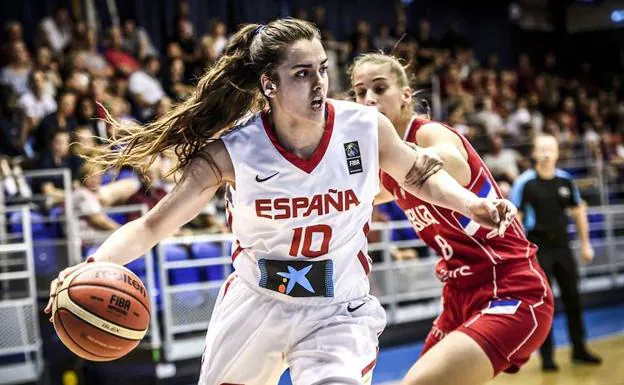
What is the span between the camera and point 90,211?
22.8ft

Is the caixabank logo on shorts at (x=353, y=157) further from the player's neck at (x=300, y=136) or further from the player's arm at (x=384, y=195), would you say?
the player's arm at (x=384, y=195)

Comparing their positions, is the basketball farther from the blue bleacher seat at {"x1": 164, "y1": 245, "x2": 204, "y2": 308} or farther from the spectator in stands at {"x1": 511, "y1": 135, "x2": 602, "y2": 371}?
the spectator in stands at {"x1": 511, "y1": 135, "x2": 602, "y2": 371}

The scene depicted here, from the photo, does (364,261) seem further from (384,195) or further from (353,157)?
(384,195)

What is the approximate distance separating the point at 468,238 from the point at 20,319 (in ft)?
13.8

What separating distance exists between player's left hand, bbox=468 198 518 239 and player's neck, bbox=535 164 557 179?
502cm

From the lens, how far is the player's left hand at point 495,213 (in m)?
2.88

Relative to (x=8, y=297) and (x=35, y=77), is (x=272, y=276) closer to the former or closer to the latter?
(x=8, y=297)

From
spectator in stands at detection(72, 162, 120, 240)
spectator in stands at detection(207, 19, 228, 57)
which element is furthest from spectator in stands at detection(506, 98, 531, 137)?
spectator in stands at detection(72, 162, 120, 240)

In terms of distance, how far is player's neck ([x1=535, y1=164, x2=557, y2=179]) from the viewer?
25.4ft

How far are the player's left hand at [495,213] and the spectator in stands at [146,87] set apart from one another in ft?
22.1

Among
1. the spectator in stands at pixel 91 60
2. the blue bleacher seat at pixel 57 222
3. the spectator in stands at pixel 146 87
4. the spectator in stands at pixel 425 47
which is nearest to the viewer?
the blue bleacher seat at pixel 57 222

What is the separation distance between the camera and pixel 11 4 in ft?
36.6

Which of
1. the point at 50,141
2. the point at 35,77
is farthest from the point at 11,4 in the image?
the point at 50,141

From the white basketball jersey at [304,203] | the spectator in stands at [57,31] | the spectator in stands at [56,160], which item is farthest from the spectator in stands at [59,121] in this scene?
the white basketball jersey at [304,203]
